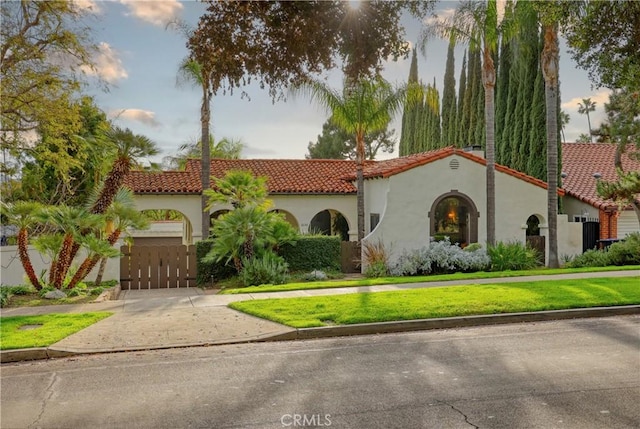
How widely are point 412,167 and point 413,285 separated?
23.8ft

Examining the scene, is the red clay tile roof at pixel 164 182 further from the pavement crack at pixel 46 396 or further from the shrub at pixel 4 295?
the pavement crack at pixel 46 396

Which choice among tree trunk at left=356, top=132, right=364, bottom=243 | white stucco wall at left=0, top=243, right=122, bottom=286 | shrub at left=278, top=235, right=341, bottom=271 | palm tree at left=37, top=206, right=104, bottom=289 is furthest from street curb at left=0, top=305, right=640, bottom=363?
tree trunk at left=356, top=132, right=364, bottom=243

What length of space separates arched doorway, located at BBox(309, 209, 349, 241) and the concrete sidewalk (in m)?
16.8

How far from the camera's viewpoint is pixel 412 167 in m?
21.8

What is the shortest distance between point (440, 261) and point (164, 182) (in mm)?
11754

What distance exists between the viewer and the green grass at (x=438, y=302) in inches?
437

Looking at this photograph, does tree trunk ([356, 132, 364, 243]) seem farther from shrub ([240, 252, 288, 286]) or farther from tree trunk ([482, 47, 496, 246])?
shrub ([240, 252, 288, 286])

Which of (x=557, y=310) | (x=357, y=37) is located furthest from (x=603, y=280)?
(x=357, y=37)

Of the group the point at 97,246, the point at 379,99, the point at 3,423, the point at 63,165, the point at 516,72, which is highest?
the point at 516,72

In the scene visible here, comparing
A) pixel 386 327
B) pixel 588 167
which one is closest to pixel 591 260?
pixel 588 167

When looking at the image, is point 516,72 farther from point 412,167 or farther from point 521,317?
point 521,317

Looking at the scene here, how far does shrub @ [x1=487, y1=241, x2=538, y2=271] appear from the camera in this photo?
66.8ft

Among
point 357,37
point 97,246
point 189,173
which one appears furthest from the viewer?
point 189,173

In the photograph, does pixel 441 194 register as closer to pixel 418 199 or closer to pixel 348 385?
pixel 418 199
